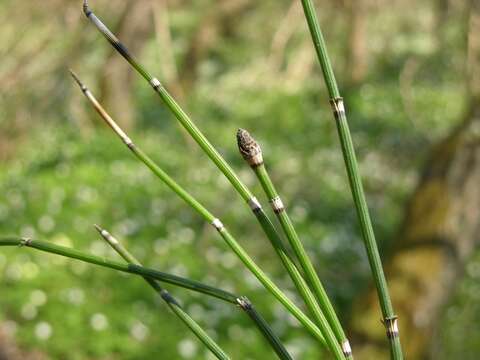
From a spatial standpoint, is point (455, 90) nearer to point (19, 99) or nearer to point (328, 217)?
point (328, 217)

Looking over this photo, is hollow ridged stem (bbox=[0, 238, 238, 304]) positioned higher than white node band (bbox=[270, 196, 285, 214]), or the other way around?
white node band (bbox=[270, 196, 285, 214])

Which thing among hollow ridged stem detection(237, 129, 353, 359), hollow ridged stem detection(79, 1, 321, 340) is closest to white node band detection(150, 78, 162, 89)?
hollow ridged stem detection(79, 1, 321, 340)

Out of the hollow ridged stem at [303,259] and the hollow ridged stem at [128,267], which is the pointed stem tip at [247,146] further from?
the hollow ridged stem at [128,267]

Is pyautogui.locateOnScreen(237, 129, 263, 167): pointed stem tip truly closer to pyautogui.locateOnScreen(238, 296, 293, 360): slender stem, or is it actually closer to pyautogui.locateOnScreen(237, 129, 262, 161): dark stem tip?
pyautogui.locateOnScreen(237, 129, 262, 161): dark stem tip

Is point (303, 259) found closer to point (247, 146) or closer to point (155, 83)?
point (247, 146)

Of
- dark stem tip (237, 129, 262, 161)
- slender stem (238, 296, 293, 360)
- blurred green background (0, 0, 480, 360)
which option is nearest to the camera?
dark stem tip (237, 129, 262, 161)

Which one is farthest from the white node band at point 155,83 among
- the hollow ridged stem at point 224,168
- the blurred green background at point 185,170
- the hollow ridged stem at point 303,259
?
the blurred green background at point 185,170
